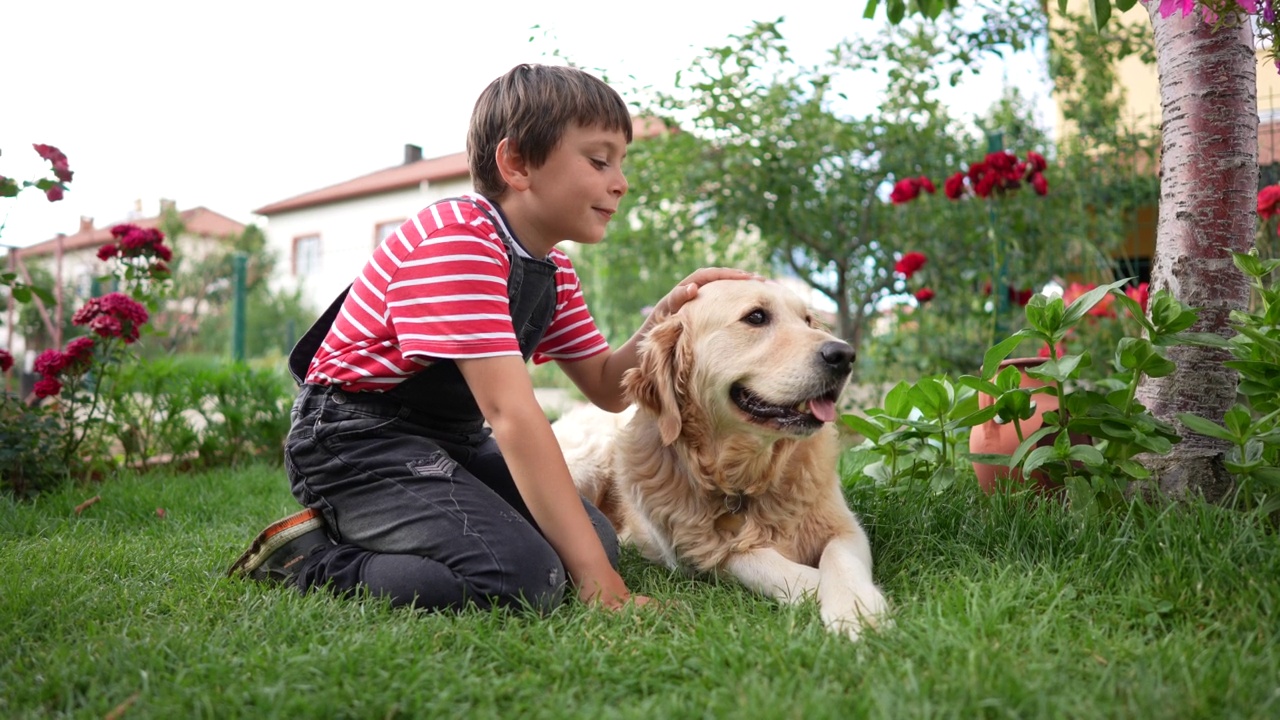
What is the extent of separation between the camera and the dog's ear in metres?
2.44

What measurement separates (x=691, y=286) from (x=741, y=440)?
0.52 m

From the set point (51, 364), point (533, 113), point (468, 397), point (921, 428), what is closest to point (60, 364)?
point (51, 364)

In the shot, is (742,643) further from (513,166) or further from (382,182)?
(382,182)

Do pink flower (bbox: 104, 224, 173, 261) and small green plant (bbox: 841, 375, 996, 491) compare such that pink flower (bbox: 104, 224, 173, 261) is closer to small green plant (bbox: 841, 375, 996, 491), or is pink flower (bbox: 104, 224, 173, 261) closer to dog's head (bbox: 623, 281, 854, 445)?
dog's head (bbox: 623, 281, 854, 445)

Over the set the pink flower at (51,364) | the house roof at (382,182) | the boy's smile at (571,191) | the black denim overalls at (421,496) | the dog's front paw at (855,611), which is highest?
the house roof at (382,182)

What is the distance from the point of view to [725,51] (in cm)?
511

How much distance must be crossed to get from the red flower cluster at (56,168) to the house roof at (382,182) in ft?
66.2

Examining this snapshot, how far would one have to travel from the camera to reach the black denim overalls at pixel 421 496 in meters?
2.09

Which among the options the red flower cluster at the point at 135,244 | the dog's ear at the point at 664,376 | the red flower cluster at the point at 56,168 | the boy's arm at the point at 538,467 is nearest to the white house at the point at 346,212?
the red flower cluster at the point at 135,244

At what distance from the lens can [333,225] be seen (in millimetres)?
26766

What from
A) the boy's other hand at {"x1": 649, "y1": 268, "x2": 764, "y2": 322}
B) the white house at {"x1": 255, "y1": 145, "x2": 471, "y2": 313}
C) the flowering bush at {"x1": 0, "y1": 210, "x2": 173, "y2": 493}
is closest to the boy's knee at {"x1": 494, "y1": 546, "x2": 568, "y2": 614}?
the boy's other hand at {"x1": 649, "y1": 268, "x2": 764, "y2": 322}

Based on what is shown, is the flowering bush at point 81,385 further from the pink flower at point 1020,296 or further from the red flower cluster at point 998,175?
the pink flower at point 1020,296

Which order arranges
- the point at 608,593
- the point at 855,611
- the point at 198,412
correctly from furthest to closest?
1. the point at 198,412
2. the point at 608,593
3. the point at 855,611

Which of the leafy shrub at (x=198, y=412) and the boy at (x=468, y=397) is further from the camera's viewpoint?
the leafy shrub at (x=198, y=412)
